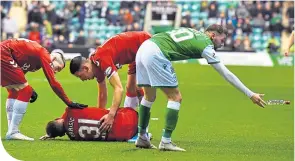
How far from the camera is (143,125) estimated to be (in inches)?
419

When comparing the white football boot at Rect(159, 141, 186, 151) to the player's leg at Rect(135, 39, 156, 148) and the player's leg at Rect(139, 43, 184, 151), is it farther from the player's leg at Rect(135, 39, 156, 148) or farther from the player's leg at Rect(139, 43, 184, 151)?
the player's leg at Rect(135, 39, 156, 148)

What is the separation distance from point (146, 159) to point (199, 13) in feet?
93.8

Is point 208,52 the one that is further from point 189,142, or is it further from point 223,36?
point 189,142

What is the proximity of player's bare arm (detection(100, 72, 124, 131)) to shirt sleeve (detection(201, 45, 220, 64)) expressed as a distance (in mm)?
1253

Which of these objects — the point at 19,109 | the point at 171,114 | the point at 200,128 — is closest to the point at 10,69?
the point at 19,109

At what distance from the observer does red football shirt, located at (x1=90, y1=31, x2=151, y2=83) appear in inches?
416

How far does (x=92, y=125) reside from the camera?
1084 centimetres

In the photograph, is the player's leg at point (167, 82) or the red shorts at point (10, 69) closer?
the player's leg at point (167, 82)

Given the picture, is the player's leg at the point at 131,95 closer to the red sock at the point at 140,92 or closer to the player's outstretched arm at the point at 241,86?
the red sock at the point at 140,92

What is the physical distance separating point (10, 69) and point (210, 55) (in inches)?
124

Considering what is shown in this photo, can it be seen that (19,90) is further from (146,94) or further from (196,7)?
(196,7)

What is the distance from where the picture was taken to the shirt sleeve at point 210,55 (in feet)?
32.4

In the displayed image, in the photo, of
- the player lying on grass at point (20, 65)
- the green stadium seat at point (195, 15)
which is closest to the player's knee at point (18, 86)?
the player lying on grass at point (20, 65)

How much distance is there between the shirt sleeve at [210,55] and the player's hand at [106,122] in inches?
62.5
